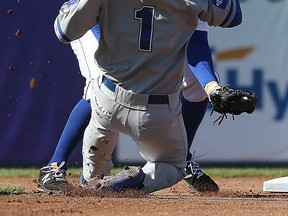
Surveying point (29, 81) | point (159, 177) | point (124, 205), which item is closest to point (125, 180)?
point (159, 177)

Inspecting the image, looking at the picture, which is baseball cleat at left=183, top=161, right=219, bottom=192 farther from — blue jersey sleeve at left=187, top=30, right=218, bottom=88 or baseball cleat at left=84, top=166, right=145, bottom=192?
baseball cleat at left=84, top=166, right=145, bottom=192

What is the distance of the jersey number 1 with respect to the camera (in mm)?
3953

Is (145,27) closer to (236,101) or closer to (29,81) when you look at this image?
(236,101)

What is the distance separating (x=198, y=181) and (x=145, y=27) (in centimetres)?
139

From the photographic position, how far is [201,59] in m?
4.79

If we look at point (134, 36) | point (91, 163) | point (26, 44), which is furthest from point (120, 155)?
point (134, 36)

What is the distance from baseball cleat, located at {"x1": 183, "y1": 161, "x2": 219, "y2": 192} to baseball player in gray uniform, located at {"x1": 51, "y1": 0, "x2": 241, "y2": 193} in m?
0.92

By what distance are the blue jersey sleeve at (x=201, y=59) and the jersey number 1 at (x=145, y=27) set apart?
0.65 m

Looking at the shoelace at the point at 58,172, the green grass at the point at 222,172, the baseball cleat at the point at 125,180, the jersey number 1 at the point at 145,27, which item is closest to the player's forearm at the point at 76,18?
the jersey number 1 at the point at 145,27

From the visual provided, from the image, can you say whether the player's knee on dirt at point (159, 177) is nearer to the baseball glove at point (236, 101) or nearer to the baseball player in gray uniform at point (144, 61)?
the baseball player in gray uniform at point (144, 61)

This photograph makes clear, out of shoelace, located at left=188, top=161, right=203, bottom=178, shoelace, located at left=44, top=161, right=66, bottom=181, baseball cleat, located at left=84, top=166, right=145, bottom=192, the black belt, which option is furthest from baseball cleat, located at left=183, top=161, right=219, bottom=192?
the black belt

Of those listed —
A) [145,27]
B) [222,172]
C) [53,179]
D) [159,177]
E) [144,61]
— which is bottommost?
[222,172]

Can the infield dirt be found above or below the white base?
above

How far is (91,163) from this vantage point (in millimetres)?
4371
